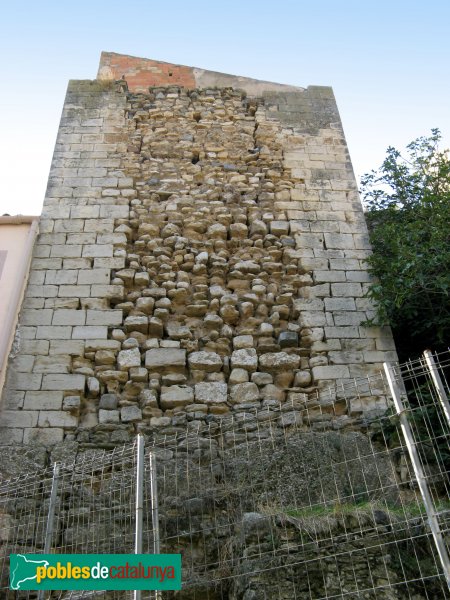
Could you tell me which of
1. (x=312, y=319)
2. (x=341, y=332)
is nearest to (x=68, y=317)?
(x=312, y=319)

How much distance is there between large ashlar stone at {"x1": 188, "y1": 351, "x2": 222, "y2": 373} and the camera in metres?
5.62

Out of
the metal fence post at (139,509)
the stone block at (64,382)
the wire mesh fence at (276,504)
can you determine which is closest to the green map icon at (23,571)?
the wire mesh fence at (276,504)

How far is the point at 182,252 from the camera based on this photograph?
645cm

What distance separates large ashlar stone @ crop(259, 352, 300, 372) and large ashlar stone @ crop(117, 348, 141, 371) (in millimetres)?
998

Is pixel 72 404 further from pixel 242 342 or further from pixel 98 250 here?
pixel 98 250

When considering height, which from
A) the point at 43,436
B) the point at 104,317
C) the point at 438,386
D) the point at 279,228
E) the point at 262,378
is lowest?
the point at 438,386

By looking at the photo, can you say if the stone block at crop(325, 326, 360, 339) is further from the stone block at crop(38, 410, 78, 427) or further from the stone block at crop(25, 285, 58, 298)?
the stone block at crop(25, 285, 58, 298)

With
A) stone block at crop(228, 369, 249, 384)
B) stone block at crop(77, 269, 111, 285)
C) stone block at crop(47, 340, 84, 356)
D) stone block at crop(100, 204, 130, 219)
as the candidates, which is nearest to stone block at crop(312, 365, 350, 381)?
stone block at crop(228, 369, 249, 384)

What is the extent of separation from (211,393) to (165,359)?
486 mm

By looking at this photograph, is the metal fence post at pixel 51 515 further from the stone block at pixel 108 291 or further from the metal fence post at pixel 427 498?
the metal fence post at pixel 427 498

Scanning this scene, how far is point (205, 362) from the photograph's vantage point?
563 centimetres

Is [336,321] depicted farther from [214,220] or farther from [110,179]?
[110,179]

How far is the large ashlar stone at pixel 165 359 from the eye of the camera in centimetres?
560

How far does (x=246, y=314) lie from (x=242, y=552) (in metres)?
2.42
